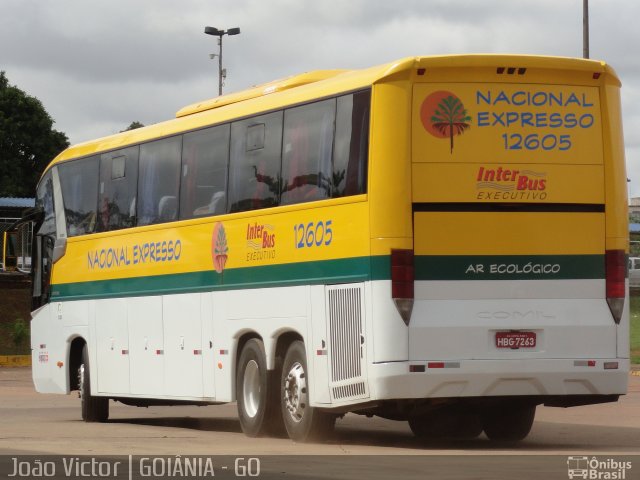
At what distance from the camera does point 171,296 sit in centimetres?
1998

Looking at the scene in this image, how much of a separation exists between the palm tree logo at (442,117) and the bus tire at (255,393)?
3.51 m

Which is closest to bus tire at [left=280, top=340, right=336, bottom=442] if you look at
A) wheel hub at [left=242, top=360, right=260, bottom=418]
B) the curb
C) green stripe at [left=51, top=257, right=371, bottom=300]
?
wheel hub at [left=242, top=360, right=260, bottom=418]

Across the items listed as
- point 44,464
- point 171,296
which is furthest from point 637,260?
point 44,464

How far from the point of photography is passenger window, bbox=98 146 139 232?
21016 millimetres

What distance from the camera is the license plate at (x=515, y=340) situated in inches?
612

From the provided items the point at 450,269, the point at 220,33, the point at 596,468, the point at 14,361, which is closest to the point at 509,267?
the point at 450,269

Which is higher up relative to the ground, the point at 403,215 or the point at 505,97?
the point at 505,97


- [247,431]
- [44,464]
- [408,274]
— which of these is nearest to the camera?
[44,464]

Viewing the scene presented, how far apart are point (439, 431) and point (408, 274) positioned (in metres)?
3.47

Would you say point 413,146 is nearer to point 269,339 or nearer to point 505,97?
point 505,97

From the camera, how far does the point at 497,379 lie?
15.5 m

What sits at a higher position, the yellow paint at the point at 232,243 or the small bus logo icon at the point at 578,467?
the yellow paint at the point at 232,243

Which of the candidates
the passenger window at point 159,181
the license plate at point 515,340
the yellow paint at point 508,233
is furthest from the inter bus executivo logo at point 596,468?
the passenger window at point 159,181

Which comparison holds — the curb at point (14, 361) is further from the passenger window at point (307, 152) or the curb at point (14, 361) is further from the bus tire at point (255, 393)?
the passenger window at point (307, 152)
